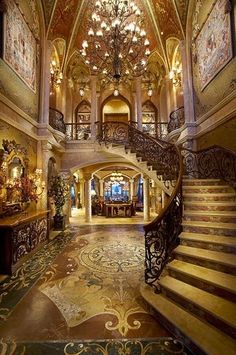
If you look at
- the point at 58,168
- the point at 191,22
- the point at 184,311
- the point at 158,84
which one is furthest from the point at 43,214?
the point at 158,84

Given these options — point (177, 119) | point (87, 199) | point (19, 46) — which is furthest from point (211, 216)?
point (87, 199)

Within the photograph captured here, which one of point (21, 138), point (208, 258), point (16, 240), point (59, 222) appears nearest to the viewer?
point (208, 258)

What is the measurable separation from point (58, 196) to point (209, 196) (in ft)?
19.4

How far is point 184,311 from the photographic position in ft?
7.75

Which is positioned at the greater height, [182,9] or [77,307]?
[182,9]

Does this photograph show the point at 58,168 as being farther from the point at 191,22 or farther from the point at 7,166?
the point at 191,22

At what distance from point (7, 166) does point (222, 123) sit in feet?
19.3

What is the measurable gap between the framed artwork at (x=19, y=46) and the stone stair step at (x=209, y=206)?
569 centimetres

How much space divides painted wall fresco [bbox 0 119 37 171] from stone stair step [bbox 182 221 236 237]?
4628 millimetres

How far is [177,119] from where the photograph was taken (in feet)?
27.4

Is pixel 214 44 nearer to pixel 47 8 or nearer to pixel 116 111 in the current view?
pixel 47 8

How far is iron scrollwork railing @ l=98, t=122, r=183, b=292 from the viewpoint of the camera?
10.3ft

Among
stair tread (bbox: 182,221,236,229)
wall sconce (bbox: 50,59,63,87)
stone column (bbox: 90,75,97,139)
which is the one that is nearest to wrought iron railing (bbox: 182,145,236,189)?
stair tread (bbox: 182,221,236,229)

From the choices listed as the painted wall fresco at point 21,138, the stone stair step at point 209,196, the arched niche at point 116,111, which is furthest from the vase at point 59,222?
the arched niche at point 116,111
